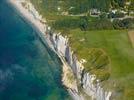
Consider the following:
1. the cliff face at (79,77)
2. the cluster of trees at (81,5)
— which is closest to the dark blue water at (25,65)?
the cliff face at (79,77)

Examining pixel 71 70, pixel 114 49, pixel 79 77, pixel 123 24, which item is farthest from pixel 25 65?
pixel 123 24

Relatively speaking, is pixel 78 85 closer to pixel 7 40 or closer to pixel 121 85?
pixel 121 85

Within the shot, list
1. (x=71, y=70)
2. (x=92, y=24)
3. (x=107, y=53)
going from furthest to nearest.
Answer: (x=92, y=24) < (x=71, y=70) < (x=107, y=53)

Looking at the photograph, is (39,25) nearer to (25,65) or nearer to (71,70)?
(25,65)

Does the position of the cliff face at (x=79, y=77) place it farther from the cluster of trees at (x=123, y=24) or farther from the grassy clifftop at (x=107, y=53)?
the cluster of trees at (x=123, y=24)

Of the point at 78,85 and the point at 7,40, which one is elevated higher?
the point at 7,40

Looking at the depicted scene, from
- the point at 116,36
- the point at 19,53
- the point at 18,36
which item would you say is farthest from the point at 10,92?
the point at 116,36

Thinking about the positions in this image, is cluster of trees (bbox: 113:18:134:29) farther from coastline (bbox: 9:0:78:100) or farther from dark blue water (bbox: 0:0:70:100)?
dark blue water (bbox: 0:0:70:100)
